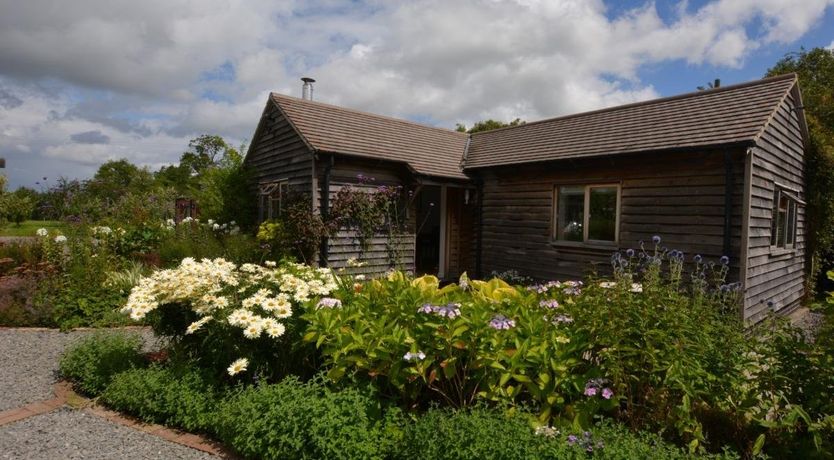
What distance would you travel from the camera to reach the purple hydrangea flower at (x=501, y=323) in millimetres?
3027

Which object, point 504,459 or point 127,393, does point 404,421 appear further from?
point 127,393

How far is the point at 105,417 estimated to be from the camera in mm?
3775

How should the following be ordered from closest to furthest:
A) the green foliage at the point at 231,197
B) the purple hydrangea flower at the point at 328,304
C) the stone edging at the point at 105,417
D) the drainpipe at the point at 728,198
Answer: the stone edging at the point at 105,417
the purple hydrangea flower at the point at 328,304
the drainpipe at the point at 728,198
the green foliage at the point at 231,197

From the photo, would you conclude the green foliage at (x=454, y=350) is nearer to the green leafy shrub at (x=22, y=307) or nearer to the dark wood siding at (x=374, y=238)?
the green leafy shrub at (x=22, y=307)

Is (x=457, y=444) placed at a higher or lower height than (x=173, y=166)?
lower

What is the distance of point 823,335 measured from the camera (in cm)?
275

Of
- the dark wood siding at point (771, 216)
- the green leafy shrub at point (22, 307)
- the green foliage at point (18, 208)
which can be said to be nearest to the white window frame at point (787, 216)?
the dark wood siding at point (771, 216)

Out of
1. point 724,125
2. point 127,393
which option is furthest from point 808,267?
point 127,393

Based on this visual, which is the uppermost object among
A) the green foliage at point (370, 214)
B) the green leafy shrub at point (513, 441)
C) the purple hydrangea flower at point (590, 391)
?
the green foliage at point (370, 214)

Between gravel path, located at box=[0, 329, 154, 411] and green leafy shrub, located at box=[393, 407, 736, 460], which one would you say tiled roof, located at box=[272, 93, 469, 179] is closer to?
gravel path, located at box=[0, 329, 154, 411]

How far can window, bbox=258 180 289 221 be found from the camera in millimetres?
10625

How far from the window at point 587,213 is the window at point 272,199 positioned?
6.12 meters

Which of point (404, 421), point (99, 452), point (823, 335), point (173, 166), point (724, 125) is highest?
point (173, 166)

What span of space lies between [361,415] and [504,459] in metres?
0.98
